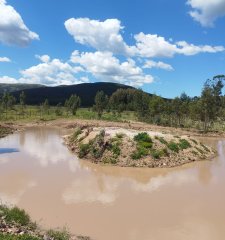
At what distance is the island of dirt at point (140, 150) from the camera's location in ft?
124

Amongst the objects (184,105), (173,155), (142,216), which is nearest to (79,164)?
Answer: (173,155)

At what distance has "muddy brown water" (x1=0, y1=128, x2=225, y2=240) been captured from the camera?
19188mm

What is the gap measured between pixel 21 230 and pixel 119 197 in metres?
9.85

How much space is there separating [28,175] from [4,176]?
6.84ft

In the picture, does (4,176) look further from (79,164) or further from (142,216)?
(142,216)

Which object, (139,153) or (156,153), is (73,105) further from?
(156,153)

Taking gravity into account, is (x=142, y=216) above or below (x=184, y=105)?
below

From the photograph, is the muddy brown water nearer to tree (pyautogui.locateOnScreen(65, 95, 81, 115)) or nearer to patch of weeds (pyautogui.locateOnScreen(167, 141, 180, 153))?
patch of weeds (pyautogui.locateOnScreen(167, 141, 180, 153))

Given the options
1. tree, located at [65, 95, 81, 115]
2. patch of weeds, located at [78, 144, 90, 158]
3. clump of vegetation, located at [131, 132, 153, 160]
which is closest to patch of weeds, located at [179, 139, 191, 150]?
clump of vegetation, located at [131, 132, 153, 160]

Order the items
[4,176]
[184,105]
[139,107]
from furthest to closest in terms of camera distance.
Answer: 1. [139,107]
2. [184,105]
3. [4,176]

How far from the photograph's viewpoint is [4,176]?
1205 inches

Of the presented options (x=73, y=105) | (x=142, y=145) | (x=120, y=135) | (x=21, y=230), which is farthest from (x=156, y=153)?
(x=73, y=105)

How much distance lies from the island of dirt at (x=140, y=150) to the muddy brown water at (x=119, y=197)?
1.68 meters

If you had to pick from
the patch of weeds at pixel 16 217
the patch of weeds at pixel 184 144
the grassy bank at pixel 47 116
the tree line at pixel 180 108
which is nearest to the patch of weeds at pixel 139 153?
the patch of weeds at pixel 184 144
